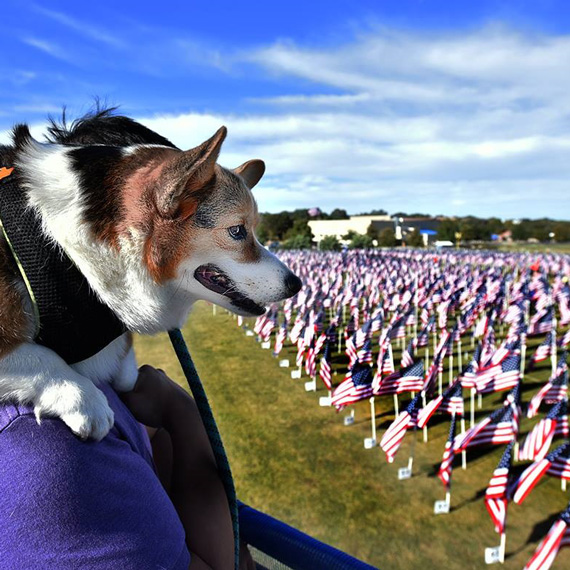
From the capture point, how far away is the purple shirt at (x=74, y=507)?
1.06m

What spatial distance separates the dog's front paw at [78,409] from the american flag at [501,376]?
11.6 meters

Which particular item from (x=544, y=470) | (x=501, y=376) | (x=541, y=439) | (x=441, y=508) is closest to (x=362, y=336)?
(x=501, y=376)

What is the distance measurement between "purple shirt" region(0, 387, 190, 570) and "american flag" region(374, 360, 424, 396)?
1124 centimetres

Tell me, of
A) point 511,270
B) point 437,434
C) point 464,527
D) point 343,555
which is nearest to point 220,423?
point 437,434

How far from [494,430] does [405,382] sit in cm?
290

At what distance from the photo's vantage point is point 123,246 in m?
1.49

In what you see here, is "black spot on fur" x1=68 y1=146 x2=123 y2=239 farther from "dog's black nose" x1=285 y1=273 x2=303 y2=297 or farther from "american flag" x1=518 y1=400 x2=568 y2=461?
"american flag" x1=518 y1=400 x2=568 y2=461

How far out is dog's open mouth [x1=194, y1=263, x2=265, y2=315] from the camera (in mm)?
1668

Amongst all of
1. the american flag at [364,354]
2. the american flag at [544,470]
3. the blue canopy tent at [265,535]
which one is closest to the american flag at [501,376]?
the american flag at [364,354]

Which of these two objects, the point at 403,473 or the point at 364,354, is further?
the point at 364,354

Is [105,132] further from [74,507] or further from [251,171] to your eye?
[74,507]

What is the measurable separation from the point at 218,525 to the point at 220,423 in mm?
13798

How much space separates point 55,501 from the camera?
107 centimetres

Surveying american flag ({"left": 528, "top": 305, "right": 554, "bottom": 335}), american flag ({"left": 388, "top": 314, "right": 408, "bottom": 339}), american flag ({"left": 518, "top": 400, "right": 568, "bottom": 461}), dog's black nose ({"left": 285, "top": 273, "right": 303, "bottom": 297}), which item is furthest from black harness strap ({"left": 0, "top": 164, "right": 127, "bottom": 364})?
american flag ({"left": 528, "top": 305, "right": 554, "bottom": 335})
